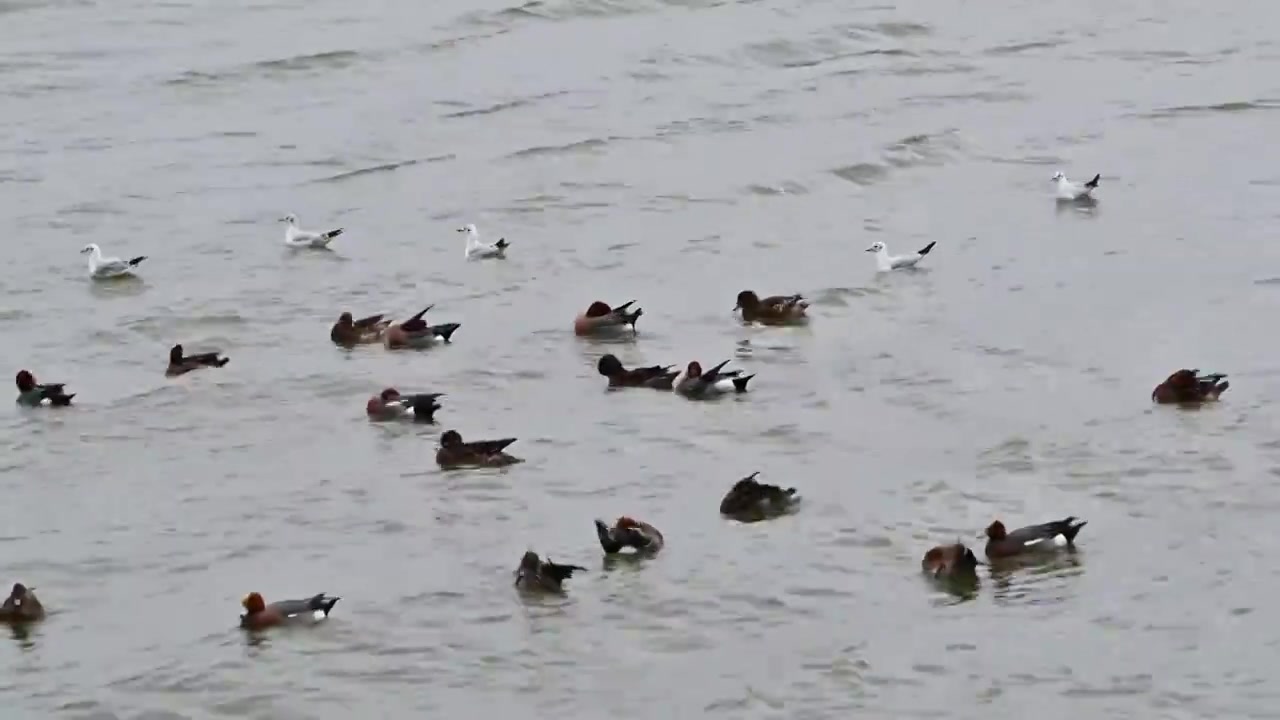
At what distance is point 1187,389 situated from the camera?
17.8 metres

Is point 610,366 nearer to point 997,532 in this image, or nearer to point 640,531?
point 640,531

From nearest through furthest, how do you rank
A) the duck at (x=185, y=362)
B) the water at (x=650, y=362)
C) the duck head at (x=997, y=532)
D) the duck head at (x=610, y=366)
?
1. the water at (x=650, y=362)
2. the duck head at (x=997, y=532)
3. the duck head at (x=610, y=366)
4. the duck at (x=185, y=362)

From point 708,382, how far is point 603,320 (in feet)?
7.85

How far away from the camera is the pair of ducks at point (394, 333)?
2072cm

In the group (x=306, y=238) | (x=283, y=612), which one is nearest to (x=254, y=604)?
(x=283, y=612)

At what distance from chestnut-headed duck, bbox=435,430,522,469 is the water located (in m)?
0.19

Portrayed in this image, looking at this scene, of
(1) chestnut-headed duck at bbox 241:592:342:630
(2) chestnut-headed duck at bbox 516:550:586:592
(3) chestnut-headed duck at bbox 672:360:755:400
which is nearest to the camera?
(1) chestnut-headed duck at bbox 241:592:342:630

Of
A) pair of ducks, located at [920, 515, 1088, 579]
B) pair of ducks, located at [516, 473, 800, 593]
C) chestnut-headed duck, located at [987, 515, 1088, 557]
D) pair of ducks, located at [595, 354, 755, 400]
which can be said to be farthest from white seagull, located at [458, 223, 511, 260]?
chestnut-headed duck, located at [987, 515, 1088, 557]

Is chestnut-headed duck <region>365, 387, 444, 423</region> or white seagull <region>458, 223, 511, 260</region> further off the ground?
white seagull <region>458, 223, 511, 260</region>

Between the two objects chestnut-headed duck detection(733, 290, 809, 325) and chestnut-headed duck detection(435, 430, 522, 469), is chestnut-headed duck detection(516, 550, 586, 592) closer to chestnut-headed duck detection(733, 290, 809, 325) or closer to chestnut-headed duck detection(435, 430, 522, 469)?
chestnut-headed duck detection(435, 430, 522, 469)

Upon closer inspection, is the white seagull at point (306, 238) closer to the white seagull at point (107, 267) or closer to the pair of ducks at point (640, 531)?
the white seagull at point (107, 267)

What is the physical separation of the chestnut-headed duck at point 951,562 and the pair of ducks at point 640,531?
57.4 inches

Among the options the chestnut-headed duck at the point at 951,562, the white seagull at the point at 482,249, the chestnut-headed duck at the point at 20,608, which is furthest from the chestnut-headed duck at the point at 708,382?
the chestnut-headed duck at the point at 20,608

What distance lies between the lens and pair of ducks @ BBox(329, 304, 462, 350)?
20.7 meters
